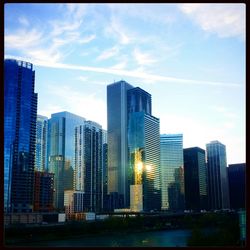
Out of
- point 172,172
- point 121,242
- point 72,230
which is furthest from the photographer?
point 172,172

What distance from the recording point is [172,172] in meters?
50.7

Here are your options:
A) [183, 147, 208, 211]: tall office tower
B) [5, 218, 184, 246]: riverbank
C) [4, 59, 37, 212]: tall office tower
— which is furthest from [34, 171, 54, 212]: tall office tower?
[183, 147, 208, 211]: tall office tower

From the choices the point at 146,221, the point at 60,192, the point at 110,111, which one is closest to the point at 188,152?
the point at 110,111

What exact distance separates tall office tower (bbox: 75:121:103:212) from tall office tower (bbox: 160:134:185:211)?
26.7 ft

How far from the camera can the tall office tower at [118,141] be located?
48094 millimetres

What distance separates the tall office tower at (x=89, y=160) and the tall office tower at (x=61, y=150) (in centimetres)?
188

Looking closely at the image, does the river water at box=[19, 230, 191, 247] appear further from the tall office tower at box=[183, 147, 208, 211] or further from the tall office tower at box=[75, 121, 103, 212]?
the tall office tower at box=[183, 147, 208, 211]

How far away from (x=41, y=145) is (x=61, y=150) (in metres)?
3.96

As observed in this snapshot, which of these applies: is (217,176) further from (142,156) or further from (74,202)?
(74,202)

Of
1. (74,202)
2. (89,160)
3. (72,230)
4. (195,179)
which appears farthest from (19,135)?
(195,179)

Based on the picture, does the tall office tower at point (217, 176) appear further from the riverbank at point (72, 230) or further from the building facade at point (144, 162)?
the riverbank at point (72, 230)

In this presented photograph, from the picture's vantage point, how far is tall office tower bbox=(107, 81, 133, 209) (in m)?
48.1

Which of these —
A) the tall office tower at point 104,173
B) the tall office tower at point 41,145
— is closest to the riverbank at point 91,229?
the tall office tower at point 104,173
